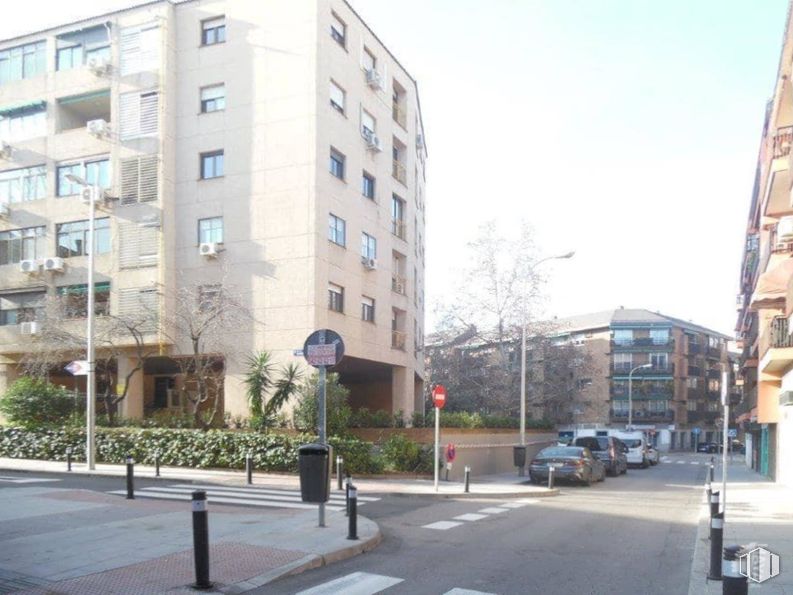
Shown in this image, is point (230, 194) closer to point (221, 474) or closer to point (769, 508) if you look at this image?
point (221, 474)

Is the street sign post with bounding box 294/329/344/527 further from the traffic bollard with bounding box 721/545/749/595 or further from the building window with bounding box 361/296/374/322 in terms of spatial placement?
the building window with bounding box 361/296/374/322

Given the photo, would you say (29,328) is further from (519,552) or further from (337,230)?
(519,552)

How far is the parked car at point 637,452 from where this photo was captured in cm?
3822

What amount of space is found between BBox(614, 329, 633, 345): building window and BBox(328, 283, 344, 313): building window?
6274 cm

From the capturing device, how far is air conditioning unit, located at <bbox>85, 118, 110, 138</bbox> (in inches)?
1150

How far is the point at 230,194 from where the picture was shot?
28.1m

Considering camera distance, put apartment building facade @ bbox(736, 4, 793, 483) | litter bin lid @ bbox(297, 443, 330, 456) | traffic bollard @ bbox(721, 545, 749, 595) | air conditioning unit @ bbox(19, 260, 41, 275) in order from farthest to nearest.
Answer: air conditioning unit @ bbox(19, 260, 41, 275), apartment building facade @ bbox(736, 4, 793, 483), litter bin lid @ bbox(297, 443, 330, 456), traffic bollard @ bbox(721, 545, 749, 595)

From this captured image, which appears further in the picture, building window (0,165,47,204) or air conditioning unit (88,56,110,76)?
building window (0,165,47,204)

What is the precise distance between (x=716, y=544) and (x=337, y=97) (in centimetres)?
2390

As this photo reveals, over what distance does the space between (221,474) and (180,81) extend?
52.8 feet

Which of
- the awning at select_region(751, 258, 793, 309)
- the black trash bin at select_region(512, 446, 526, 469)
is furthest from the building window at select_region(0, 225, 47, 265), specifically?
the awning at select_region(751, 258, 793, 309)

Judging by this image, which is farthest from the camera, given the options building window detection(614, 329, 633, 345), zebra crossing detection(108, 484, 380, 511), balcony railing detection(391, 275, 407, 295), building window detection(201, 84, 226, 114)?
building window detection(614, 329, 633, 345)

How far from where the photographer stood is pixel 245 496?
634 inches

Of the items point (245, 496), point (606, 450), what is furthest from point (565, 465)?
Answer: point (245, 496)
